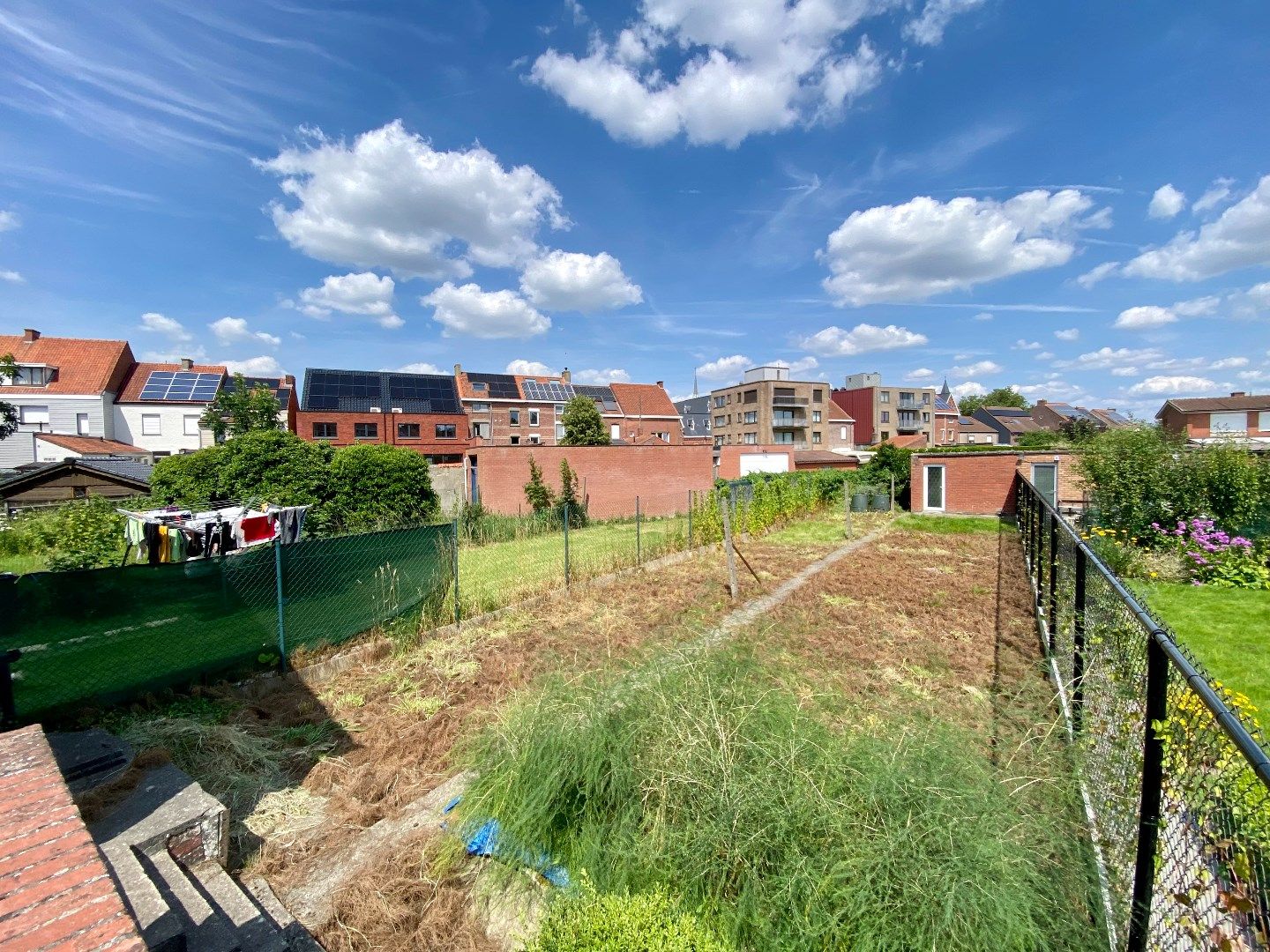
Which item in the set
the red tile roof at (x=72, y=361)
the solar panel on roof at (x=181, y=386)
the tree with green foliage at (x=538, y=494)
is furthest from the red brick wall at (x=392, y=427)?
the tree with green foliage at (x=538, y=494)

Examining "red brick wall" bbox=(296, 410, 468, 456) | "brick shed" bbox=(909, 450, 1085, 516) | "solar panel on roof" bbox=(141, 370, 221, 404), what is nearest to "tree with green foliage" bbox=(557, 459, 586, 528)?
"brick shed" bbox=(909, 450, 1085, 516)

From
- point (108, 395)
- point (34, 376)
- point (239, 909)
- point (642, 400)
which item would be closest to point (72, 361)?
point (34, 376)

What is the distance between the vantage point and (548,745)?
3.15 m

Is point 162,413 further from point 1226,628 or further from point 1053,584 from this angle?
point 1226,628

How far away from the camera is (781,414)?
57.9 meters

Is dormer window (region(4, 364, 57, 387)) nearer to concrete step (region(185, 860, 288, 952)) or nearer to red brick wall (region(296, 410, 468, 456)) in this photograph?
red brick wall (region(296, 410, 468, 456))

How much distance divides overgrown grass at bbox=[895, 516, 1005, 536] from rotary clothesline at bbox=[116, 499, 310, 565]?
17.2 m

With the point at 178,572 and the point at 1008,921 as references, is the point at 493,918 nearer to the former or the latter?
the point at 1008,921

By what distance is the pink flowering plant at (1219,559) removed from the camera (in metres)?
8.30

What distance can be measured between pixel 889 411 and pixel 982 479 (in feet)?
167

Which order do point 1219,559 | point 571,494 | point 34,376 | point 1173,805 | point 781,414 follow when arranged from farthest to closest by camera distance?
point 781,414 → point 34,376 → point 571,494 → point 1219,559 → point 1173,805

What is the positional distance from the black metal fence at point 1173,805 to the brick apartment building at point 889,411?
220 feet

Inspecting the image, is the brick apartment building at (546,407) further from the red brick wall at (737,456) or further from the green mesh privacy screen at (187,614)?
the green mesh privacy screen at (187,614)

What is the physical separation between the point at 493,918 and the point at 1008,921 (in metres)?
2.33
